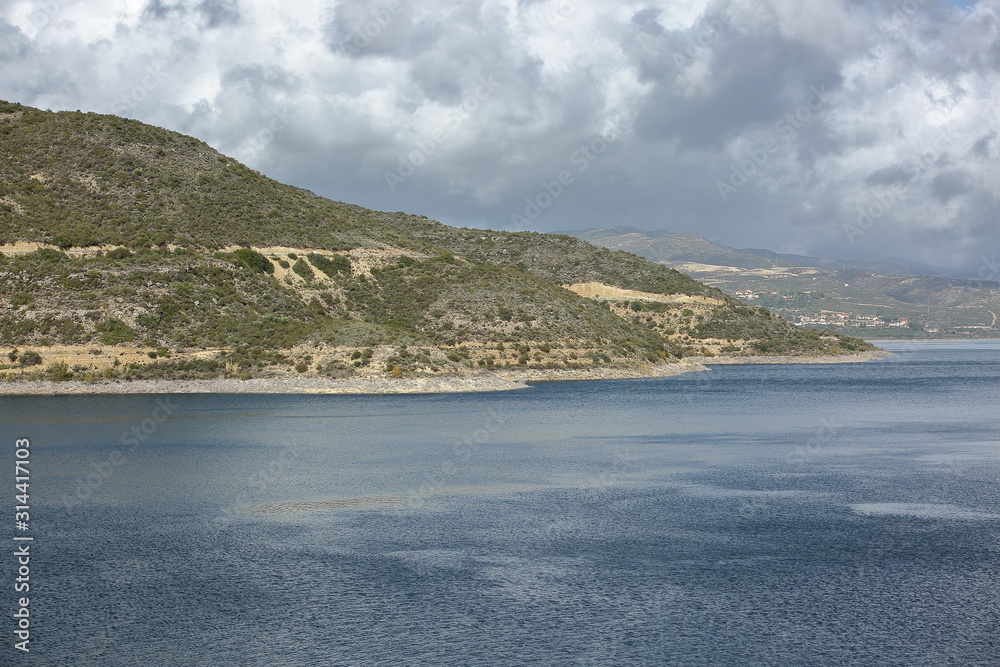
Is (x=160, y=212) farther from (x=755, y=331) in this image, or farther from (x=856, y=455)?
(x=755, y=331)

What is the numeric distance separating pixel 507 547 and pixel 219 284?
2964 inches

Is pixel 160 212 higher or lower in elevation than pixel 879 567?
higher

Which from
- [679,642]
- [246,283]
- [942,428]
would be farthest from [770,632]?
[246,283]

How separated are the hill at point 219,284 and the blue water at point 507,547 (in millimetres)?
31804

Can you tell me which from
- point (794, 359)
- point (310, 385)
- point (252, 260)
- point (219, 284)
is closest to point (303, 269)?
point (252, 260)

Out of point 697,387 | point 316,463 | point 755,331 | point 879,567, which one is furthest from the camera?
point 755,331

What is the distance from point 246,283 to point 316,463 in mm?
61823

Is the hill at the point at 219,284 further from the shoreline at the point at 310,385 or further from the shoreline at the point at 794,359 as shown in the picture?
the shoreline at the point at 794,359

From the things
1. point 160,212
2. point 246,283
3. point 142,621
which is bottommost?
point 142,621

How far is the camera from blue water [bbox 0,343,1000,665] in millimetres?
16453

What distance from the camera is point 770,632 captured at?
16.9m

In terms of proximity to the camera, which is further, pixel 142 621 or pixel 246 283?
pixel 246 283

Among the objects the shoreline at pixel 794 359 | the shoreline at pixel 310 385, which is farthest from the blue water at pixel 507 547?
the shoreline at pixel 794 359

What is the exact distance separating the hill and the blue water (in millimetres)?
31804
